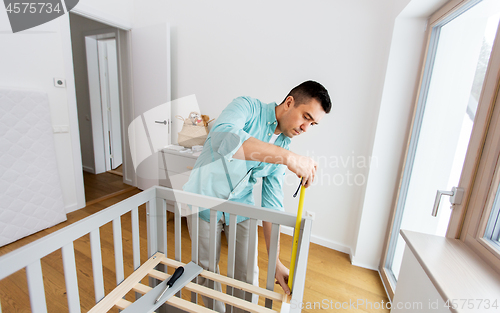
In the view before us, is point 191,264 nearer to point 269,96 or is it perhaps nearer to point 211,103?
point 269,96

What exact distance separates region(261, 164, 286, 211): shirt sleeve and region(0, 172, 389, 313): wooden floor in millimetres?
843

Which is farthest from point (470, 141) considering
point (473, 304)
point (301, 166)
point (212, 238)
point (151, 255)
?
point (151, 255)

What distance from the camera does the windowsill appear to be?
0.69m

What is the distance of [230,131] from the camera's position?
80 cm

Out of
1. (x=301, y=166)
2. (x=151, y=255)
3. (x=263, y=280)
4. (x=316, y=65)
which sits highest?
(x=316, y=65)

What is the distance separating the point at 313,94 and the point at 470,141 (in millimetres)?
685

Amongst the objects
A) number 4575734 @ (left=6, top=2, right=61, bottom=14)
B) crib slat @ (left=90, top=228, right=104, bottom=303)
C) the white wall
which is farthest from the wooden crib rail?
number 4575734 @ (left=6, top=2, right=61, bottom=14)

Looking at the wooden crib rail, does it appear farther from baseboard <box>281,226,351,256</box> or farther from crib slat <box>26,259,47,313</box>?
baseboard <box>281,226,351,256</box>

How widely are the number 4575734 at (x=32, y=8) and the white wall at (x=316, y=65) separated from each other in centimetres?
102

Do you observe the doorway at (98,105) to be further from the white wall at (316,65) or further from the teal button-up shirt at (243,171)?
the teal button-up shirt at (243,171)

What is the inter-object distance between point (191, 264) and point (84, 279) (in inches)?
46.7

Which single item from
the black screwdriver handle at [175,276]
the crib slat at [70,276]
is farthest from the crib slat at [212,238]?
the crib slat at [70,276]

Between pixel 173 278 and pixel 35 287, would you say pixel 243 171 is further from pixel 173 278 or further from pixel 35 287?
pixel 35 287

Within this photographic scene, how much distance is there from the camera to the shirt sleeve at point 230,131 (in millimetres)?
792
